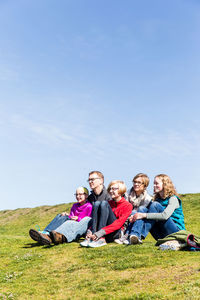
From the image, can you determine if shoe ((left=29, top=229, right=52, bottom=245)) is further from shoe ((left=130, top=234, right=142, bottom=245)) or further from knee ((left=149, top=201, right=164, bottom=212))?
knee ((left=149, top=201, right=164, bottom=212))

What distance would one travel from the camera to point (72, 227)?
41.8 ft

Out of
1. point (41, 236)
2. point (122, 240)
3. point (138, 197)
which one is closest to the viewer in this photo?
point (122, 240)

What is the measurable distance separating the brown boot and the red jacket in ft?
6.00

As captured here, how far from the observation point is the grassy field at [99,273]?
7758 millimetres

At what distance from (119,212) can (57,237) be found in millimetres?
2464

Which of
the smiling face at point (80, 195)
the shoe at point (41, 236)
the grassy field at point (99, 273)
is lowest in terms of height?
the grassy field at point (99, 273)

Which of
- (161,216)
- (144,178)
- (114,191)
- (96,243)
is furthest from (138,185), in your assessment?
(96,243)

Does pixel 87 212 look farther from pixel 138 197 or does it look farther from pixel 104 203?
pixel 138 197

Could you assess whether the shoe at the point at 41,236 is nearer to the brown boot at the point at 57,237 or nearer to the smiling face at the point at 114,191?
the brown boot at the point at 57,237

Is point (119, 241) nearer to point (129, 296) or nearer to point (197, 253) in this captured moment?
point (197, 253)

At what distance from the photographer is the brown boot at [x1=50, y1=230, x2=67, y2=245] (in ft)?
40.4

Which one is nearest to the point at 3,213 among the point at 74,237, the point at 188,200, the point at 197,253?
the point at 188,200

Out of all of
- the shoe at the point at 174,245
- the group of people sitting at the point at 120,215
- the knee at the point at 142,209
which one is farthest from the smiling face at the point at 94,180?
the shoe at the point at 174,245

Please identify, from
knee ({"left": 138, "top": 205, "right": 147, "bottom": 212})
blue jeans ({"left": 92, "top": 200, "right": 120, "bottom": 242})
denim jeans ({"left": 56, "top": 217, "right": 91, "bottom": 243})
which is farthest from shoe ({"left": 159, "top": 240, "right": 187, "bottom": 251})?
denim jeans ({"left": 56, "top": 217, "right": 91, "bottom": 243})
